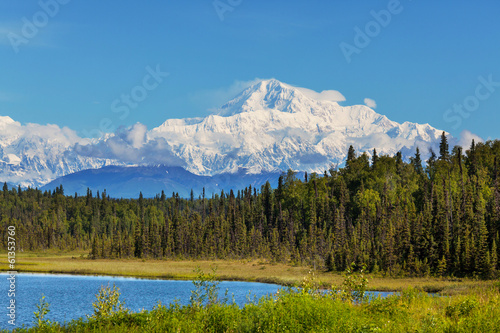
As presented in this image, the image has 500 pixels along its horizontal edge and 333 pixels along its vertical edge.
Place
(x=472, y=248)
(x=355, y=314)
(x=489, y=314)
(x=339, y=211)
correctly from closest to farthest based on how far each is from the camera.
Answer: (x=489, y=314) < (x=355, y=314) < (x=472, y=248) < (x=339, y=211)

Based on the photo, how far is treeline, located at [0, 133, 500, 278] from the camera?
89.4 m

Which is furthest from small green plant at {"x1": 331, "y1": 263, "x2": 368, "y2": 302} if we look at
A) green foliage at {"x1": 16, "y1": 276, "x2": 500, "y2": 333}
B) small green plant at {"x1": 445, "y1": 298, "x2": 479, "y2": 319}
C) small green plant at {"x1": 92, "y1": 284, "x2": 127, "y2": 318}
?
small green plant at {"x1": 92, "y1": 284, "x2": 127, "y2": 318}

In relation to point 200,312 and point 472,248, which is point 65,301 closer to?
point 200,312

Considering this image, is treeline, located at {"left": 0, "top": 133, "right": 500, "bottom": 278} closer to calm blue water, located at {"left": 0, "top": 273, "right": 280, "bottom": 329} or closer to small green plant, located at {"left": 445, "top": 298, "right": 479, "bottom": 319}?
calm blue water, located at {"left": 0, "top": 273, "right": 280, "bottom": 329}

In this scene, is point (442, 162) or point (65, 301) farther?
point (442, 162)

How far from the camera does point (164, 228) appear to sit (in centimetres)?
16962

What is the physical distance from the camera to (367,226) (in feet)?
422

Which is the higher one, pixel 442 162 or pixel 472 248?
pixel 442 162

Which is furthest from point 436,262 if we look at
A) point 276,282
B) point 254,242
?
point 254,242

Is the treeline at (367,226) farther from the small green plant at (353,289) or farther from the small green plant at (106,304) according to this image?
the small green plant at (106,304)

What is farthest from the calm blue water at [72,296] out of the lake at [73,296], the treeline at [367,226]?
the treeline at [367,226]

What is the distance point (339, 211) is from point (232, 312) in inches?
4906

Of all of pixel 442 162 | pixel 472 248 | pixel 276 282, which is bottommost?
pixel 276 282

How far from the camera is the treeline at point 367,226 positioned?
89.4 m
